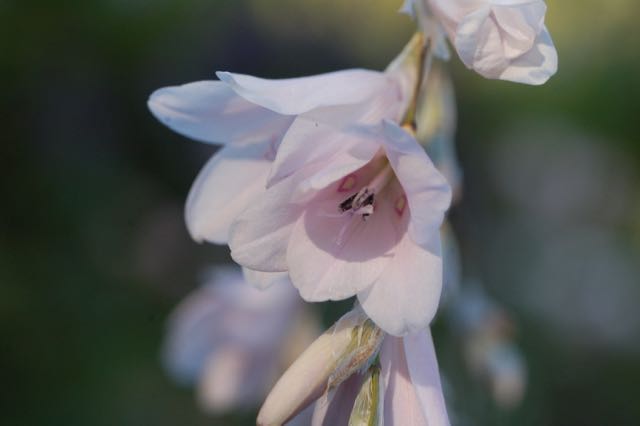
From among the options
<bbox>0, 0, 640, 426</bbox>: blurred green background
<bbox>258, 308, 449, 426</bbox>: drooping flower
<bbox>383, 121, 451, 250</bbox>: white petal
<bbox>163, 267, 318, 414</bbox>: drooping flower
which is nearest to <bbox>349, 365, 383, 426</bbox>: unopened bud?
<bbox>258, 308, 449, 426</bbox>: drooping flower

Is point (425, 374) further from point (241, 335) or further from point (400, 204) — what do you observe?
point (241, 335)

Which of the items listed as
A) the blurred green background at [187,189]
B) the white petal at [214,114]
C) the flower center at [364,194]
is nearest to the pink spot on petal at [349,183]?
the flower center at [364,194]

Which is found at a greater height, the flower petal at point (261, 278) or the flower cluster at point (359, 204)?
the flower cluster at point (359, 204)

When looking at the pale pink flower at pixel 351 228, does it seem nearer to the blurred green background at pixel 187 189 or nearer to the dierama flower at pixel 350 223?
the dierama flower at pixel 350 223

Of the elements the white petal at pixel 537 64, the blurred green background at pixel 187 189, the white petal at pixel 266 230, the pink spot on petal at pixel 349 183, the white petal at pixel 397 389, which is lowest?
the blurred green background at pixel 187 189

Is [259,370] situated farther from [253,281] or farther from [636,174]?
[636,174]

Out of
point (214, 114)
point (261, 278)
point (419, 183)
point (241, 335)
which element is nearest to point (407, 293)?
point (419, 183)

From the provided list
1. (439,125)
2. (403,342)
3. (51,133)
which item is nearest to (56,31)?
(51,133)
